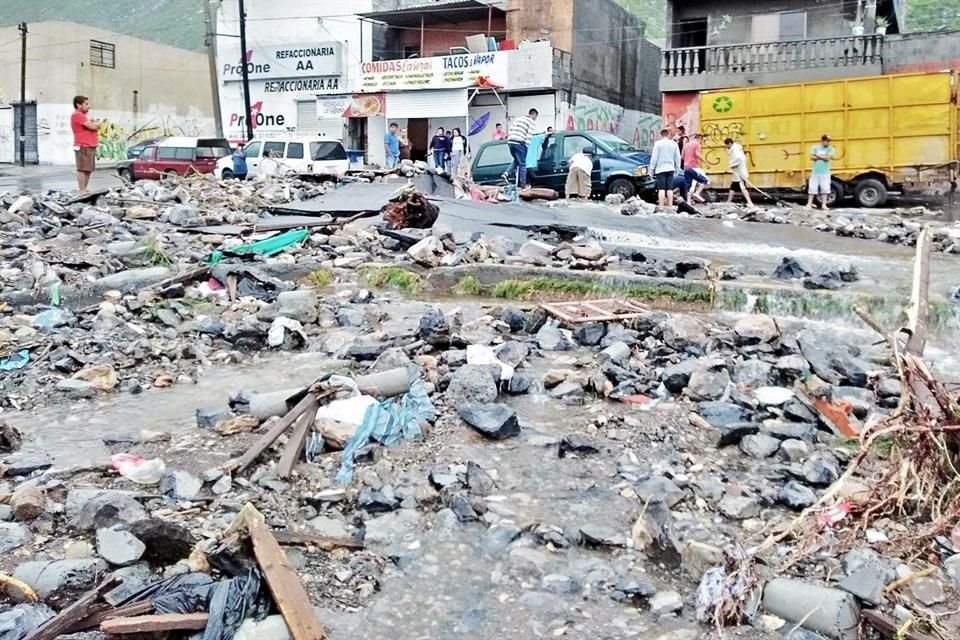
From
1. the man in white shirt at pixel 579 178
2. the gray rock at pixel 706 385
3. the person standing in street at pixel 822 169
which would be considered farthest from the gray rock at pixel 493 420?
the person standing in street at pixel 822 169

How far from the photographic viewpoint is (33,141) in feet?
121

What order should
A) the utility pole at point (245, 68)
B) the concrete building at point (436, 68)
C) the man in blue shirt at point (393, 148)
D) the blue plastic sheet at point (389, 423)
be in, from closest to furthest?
the blue plastic sheet at point (389, 423) < the man in blue shirt at point (393, 148) < the concrete building at point (436, 68) < the utility pole at point (245, 68)

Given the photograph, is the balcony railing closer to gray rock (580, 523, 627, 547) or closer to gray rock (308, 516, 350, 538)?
gray rock (580, 523, 627, 547)

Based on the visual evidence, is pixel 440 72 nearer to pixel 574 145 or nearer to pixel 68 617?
pixel 574 145

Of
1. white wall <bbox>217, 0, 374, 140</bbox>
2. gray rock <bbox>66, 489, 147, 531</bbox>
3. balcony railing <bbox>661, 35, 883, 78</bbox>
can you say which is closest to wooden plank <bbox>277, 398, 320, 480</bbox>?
gray rock <bbox>66, 489, 147, 531</bbox>

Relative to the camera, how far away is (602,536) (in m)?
3.38

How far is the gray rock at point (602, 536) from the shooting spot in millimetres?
3357

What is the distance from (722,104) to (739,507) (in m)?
16.0

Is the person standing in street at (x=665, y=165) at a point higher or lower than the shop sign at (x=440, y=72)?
lower

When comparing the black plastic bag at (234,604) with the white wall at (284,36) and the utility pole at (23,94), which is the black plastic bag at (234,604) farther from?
the utility pole at (23,94)

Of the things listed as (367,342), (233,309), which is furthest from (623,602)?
(233,309)

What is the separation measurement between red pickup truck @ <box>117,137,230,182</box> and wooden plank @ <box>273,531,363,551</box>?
68.6 feet

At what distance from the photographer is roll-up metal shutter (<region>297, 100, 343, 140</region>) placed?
29484 mm

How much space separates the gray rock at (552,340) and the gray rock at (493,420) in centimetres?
159
